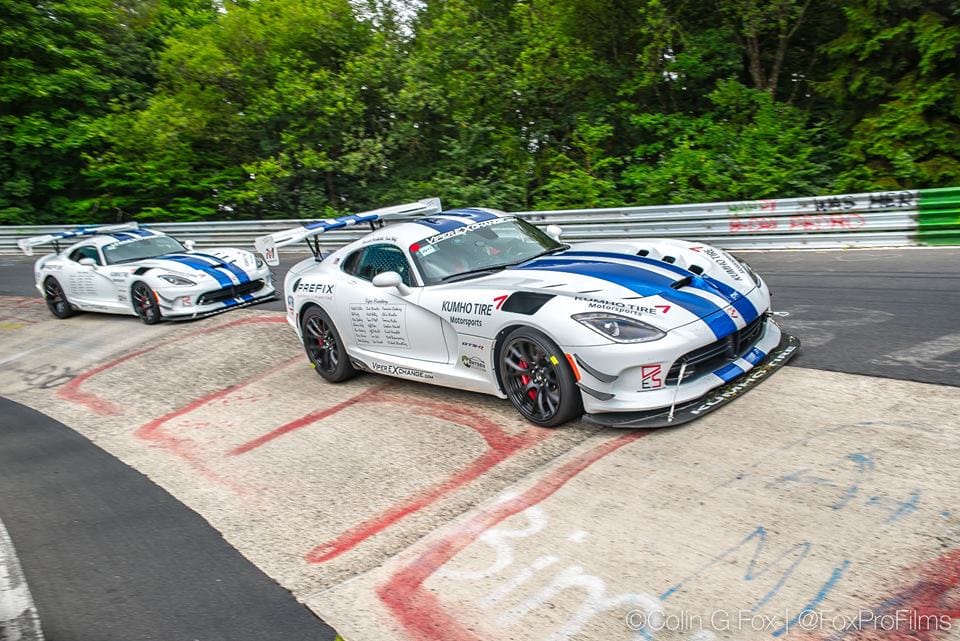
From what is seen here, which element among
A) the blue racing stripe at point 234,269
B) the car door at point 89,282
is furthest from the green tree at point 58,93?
the blue racing stripe at point 234,269

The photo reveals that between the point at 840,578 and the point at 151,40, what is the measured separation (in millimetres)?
29483

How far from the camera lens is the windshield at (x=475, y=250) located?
6.28 meters

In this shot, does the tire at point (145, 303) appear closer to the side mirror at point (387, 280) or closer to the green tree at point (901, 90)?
the side mirror at point (387, 280)

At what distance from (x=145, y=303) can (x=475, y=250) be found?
288 inches

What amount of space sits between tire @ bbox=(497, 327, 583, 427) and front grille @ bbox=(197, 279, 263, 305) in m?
7.42

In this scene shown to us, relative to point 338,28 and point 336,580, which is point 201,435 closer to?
point 336,580

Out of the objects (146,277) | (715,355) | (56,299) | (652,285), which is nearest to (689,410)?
(715,355)

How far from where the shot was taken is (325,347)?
7.39 metres

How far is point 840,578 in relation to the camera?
3.14m

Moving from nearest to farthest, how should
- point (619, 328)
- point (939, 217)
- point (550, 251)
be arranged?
1. point (619, 328)
2. point (550, 251)
3. point (939, 217)

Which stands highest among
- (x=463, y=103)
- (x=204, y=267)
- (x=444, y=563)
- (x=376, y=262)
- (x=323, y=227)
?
(x=463, y=103)

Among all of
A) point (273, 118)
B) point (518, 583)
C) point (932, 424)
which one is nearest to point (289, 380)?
point (518, 583)

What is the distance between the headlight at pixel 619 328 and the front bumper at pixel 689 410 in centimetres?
50

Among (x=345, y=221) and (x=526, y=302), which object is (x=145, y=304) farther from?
(x=526, y=302)
